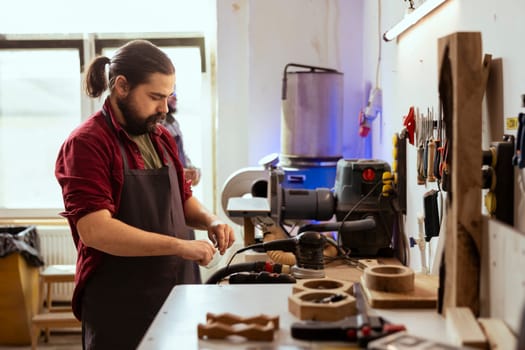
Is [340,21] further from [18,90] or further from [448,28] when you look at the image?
[18,90]

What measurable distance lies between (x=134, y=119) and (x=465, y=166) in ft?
3.69

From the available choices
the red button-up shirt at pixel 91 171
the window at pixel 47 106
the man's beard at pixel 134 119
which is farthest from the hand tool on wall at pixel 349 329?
the window at pixel 47 106

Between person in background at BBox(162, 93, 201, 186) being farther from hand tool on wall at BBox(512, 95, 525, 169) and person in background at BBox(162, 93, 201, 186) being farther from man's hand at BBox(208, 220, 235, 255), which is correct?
hand tool on wall at BBox(512, 95, 525, 169)

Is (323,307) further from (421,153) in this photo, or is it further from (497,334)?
(421,153)

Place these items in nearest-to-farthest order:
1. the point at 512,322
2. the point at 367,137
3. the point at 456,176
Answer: the point at 512,322 → the point at 456,176 → the point at 367,137

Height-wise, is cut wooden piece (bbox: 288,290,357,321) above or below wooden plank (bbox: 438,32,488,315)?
below

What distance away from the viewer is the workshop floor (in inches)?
170

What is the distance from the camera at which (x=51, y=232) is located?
15.4ft

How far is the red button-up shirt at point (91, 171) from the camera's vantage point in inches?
72.4

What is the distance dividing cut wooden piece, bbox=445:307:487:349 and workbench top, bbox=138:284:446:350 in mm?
44

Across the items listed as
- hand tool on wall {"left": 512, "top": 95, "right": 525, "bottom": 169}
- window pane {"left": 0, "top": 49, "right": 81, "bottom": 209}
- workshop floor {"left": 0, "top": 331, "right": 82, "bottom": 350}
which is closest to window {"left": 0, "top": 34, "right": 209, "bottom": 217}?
window pane {"left": 0, "top": 49, "right": 81, "bottom": 209}

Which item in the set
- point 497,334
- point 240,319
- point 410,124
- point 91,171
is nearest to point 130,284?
point 91,171

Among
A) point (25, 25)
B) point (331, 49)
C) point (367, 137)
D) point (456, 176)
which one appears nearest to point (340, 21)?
point (331, 49)

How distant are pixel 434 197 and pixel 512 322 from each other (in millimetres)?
879
